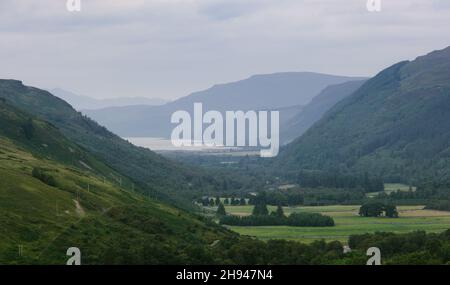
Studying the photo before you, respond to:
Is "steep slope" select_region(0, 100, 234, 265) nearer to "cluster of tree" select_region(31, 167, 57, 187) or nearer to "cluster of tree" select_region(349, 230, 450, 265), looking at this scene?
"cluster of tree" select_region(31, 167, 57, 187)

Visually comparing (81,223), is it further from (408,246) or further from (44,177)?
(408,246)

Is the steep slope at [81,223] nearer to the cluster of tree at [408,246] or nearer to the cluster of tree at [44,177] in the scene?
the cluster of tree at [44,177]

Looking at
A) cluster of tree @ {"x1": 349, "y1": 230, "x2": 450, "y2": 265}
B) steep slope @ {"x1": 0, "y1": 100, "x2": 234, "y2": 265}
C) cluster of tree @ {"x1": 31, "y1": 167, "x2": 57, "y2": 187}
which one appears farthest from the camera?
cluster of tree @ {"x1": 31, "y1": 167, "x2": 57, "y2": 187}

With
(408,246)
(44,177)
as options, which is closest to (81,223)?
(44,177)

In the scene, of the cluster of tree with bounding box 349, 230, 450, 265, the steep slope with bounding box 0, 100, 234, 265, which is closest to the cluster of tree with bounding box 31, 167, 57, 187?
the steep slope with bounding box 0, 100, 234, 265

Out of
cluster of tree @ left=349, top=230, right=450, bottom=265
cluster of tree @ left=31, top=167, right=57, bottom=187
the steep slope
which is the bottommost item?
cluster of tree @ left=349, top=230, right=450, bottom=265

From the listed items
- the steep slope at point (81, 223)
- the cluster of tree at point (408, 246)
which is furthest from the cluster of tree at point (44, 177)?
the cluster of tree at point (408, 246)

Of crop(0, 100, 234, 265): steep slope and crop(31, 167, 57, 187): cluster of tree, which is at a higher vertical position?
crop(31, 167, 57, 187): cluster of tree

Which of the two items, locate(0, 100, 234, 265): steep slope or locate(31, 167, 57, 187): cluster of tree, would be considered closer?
locate(0, 100, 234, 265): steep slope

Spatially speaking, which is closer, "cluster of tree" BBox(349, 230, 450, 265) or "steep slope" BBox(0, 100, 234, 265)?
"steep slope" BBox(0, 100, 234, 265)

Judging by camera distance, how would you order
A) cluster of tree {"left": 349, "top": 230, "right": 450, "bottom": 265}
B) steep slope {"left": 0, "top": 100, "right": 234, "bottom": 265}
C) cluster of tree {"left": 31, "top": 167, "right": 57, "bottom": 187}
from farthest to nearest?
cluster of tree {"left": 31, "top": 167, "right": 57, "bottom": 187}, cluster of tree {"left": 349, "top": 230, "right": 450, "bottom": 265}, steep slope {"left": 0, "top": 100, "right": 234, "bottom": 265}
